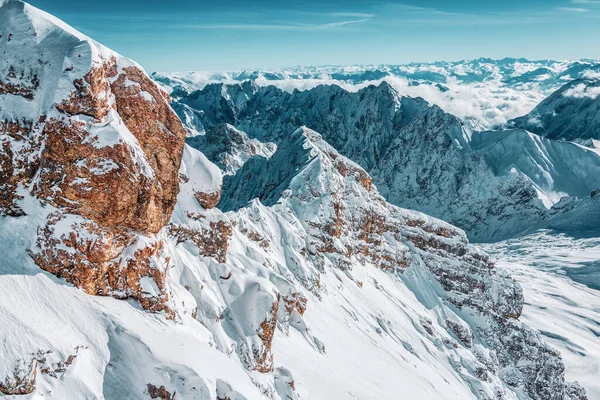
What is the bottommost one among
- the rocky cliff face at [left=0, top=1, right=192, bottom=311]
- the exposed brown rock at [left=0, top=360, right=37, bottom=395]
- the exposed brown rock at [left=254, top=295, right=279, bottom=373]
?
the exposed brown rock at [left=254, top=295, right=279, bottom=373]

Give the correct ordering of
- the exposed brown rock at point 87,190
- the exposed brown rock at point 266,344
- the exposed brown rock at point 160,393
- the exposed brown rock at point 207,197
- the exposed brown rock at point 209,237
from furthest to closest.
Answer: the exposed brown rock at point 207,197, the exposed brown rock at point 209,237, the exposed brown rock at point 266,344, the exposed brown rock at point 87,190, the exposed brown rock at point 160,393

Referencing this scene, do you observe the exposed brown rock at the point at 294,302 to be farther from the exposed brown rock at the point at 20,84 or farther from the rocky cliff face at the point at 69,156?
the exposed brown rock at the point at 20,84

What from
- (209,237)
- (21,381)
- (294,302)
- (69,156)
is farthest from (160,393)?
(294,302)

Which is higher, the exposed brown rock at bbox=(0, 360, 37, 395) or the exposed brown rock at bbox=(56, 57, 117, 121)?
the exposed brown rock at bbox=(56, 57, 117, 121)

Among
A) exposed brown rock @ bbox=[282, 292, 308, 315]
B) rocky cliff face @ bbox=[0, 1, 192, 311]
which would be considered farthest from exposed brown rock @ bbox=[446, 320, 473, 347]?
rocky cliff face @ bbox=[0, 1, 192, 311]

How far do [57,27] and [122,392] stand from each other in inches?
908

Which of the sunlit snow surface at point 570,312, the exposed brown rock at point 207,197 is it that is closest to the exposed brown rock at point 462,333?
the sunlit snow surface at point 570,312

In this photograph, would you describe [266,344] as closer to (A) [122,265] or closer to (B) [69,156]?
(A) [122,265]

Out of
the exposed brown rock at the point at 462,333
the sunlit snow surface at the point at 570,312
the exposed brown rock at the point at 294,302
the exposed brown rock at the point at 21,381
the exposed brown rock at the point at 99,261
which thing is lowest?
the sunlit snow surface at the point at 570,312

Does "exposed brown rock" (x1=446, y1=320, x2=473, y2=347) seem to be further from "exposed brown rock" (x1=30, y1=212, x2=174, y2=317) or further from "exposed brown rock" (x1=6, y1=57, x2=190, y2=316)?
"exposed brown rock" (x1=6, y1=57, x2=190, y2=316)

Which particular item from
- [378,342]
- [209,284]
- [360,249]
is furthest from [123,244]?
[360,249]

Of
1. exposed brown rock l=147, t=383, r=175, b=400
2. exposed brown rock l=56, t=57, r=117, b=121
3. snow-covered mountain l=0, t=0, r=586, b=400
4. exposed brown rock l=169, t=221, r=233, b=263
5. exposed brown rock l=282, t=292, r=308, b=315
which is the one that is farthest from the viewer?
exposed brown rock l=282, t=292, r=308, b=315

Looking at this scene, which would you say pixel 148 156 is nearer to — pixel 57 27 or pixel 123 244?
pixel 123 244

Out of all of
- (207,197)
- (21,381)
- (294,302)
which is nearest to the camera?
(21,381)
